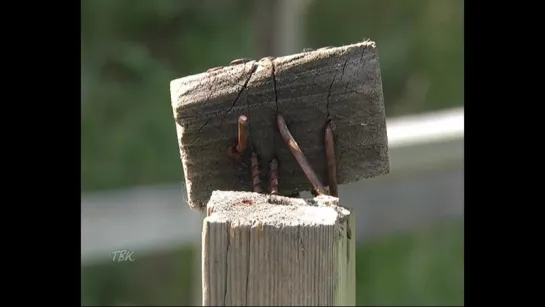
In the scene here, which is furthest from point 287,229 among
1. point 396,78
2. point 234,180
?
point 396,78

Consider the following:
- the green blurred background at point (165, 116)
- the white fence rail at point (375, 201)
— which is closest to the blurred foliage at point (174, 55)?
the green blurred background at point (165, 116)

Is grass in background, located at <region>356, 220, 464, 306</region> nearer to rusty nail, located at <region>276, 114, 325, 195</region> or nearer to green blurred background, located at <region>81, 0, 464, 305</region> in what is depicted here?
green blurred background, located at <region>81, 0, 464, 305</region>

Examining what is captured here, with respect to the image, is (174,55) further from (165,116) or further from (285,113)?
(285,113)

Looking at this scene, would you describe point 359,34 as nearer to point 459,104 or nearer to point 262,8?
point 459,104

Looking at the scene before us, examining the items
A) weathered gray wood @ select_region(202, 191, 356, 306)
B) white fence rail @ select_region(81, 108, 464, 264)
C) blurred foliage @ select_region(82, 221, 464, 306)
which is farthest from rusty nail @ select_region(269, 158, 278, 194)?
blurred foliage @ select_region(82, 221, 464, 306)

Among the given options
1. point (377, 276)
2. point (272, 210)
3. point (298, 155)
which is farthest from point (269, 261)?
point (377, 276)

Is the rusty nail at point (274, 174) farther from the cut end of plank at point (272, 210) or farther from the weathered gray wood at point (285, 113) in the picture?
the cut end of plank at point (272, 210)
